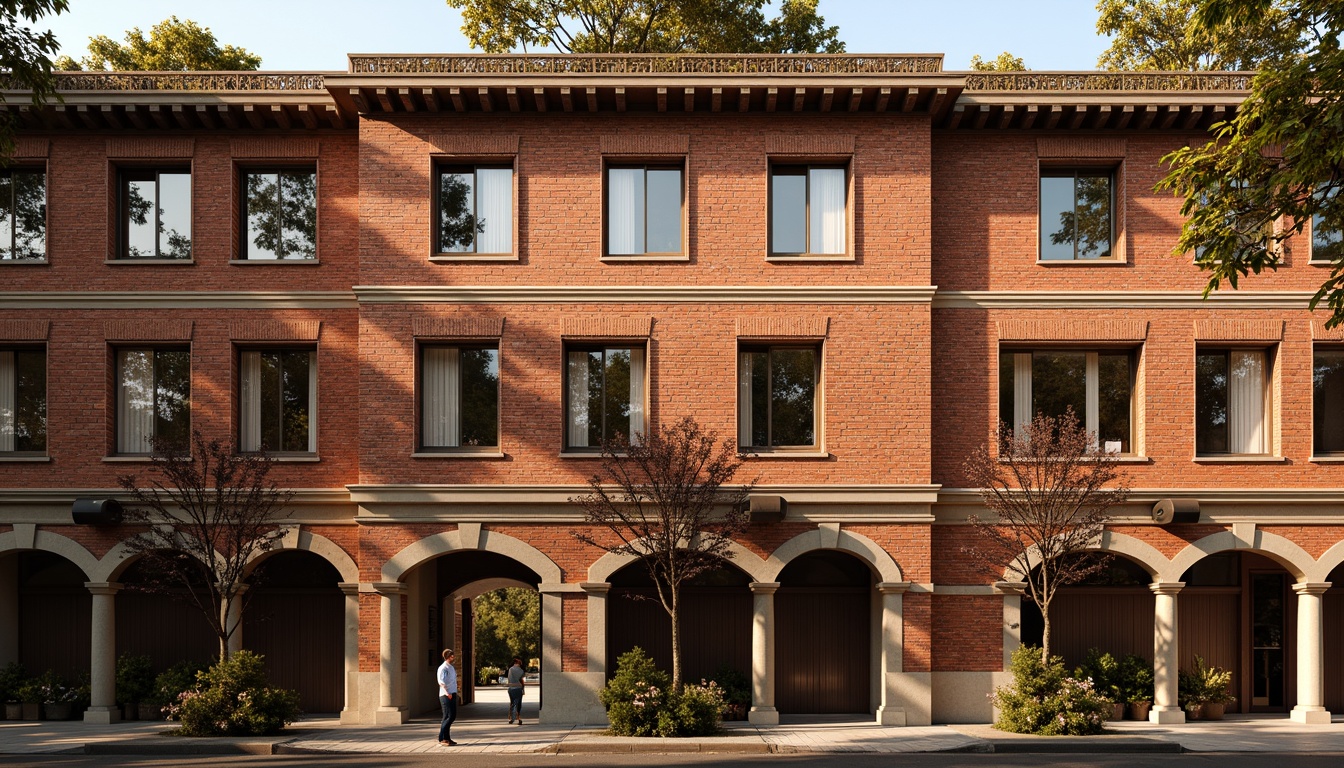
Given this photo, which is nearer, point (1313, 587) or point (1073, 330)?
point (1313, 587)

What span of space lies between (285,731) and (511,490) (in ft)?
18.9

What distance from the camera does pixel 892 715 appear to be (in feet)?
70.0

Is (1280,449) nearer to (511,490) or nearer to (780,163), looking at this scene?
(780,163)

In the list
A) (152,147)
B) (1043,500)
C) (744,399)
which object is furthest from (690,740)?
(152,147)

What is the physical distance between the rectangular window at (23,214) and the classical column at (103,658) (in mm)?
6865

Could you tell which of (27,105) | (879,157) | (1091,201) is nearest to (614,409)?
(879,157)

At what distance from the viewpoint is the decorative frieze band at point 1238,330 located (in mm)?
22703

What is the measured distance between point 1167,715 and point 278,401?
18.2 metres

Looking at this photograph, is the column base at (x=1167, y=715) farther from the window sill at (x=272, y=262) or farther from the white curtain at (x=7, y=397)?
the white curtain at (x=7, y=397)

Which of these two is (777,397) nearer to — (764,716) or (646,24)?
(764,716)

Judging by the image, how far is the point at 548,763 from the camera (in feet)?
55.9

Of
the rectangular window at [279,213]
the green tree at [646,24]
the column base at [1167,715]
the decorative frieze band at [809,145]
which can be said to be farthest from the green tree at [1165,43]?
the rectangular window at [279,213]

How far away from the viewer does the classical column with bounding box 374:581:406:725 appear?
846 inches

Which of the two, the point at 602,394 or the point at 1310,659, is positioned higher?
the point at 602,394
